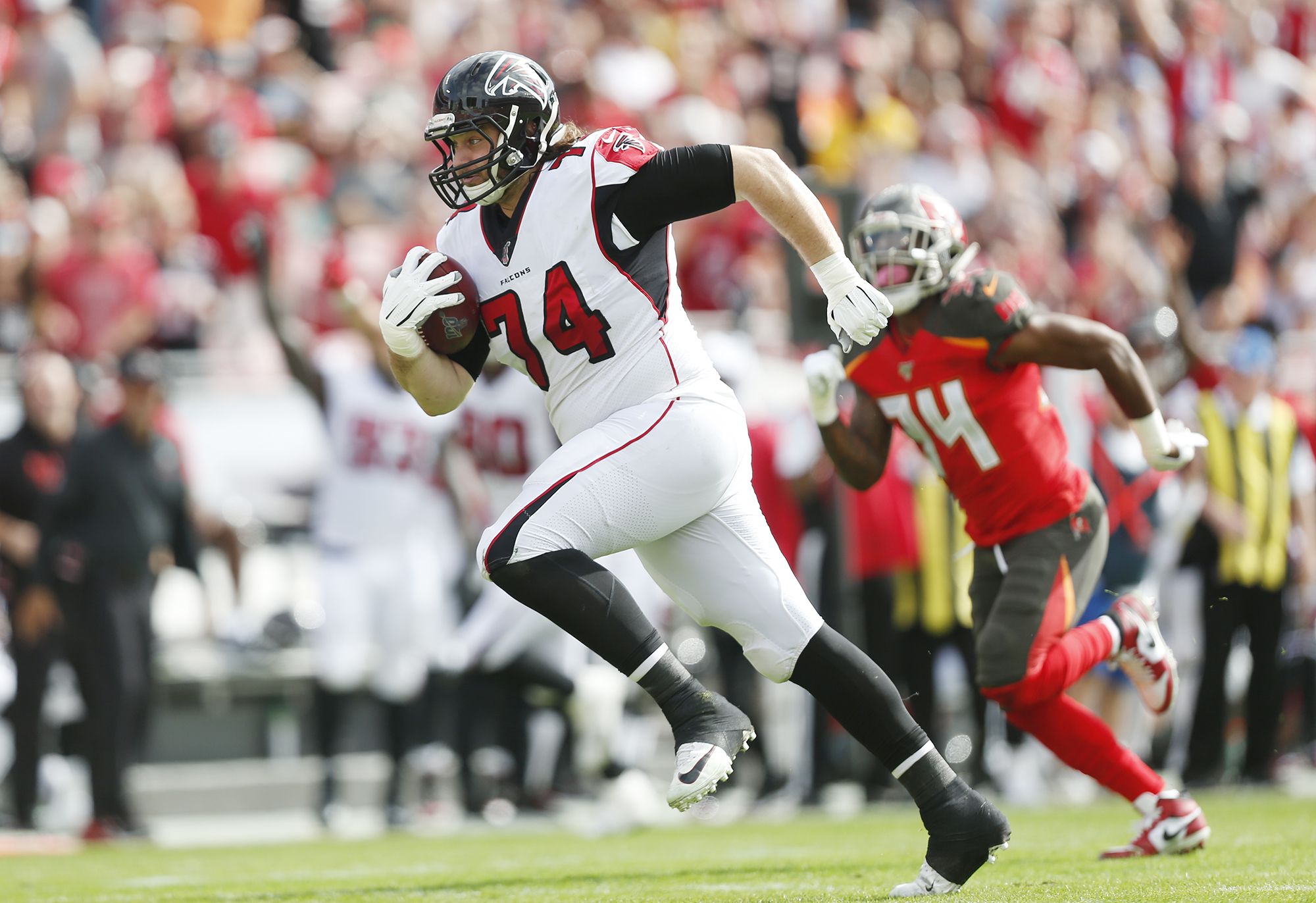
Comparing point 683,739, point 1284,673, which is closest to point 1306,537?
point 1284,673

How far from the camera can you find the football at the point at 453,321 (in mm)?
4438

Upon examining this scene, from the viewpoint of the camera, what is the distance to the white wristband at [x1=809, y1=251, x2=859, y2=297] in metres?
4.31

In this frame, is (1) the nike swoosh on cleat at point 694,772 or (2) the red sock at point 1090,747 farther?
(2) the red sock at point 1090,747

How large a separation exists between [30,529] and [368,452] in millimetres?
1655

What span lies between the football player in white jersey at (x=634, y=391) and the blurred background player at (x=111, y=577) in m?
4.19

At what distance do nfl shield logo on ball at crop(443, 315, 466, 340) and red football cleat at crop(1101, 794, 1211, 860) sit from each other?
2.58 meters

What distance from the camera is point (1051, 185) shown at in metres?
13.4

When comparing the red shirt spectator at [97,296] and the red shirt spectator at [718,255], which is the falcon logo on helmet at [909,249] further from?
the red shirt spectator at [718,255]

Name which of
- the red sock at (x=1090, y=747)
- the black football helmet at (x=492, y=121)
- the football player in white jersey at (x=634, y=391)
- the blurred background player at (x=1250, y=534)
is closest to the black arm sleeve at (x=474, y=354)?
the football player in white jersey at (x=634, y=391)

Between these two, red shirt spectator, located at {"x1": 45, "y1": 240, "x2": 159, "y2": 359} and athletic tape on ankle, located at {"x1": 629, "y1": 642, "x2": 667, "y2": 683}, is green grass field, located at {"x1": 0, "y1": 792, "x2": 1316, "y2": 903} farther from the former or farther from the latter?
red shirt spectator, located at {"x1": 45, "y1": 240, "x2": 159, "y2": 359}

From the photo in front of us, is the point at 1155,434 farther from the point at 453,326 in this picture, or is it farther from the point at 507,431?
the point at 507,431

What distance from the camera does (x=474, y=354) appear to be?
4.62m

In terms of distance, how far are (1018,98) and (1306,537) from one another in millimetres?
5611

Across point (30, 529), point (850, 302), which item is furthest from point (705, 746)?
point (30, 529)
